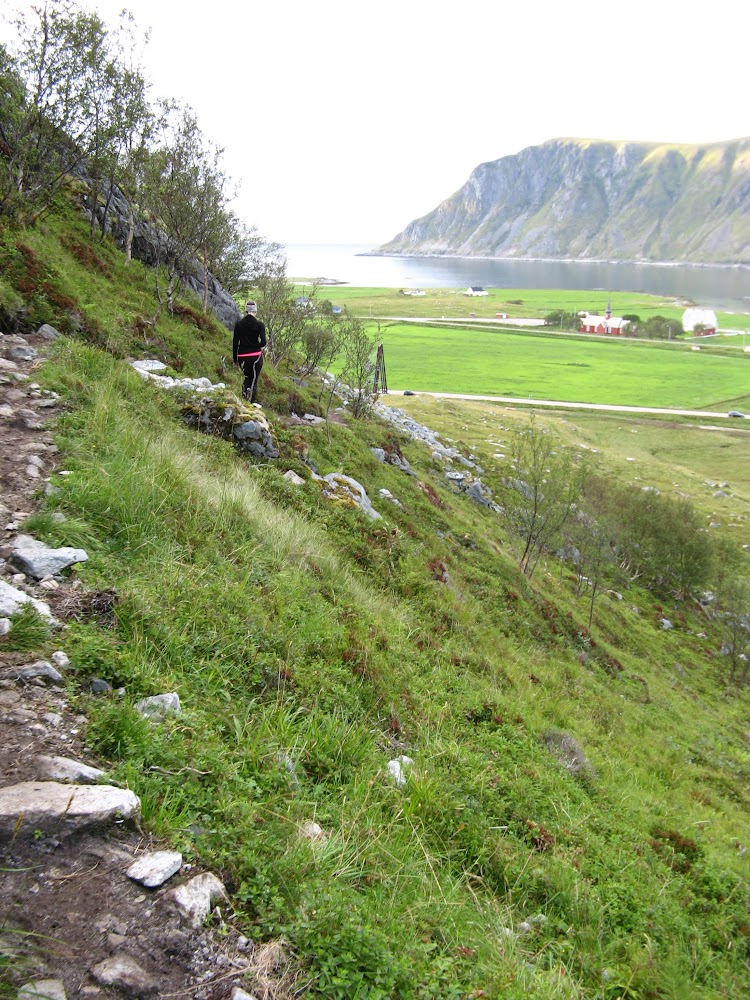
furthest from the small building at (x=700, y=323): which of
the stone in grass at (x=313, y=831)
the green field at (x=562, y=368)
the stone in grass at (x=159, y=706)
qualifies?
the stone in grass at (x=159, y=706)

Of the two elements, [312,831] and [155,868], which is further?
[312,831]

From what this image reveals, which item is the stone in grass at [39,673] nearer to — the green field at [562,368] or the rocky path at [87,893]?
Answer: the rocky path at [87,893]

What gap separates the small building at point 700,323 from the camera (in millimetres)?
159375

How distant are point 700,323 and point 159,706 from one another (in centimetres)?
18902

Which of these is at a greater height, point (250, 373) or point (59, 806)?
point (250, 373)

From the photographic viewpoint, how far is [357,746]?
Result: 577cm

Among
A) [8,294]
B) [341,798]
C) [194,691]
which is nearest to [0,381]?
[8,294]

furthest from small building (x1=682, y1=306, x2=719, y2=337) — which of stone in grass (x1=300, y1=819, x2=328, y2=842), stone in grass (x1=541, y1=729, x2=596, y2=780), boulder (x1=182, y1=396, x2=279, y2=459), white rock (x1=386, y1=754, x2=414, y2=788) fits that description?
stone in grass (x1=300, y1=819, x2=328, y2=842)

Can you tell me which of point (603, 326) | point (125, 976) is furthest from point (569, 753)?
point (603, 326)

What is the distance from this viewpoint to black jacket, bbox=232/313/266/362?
1692cm

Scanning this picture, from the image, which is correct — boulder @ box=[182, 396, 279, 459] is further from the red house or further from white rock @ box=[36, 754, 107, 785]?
the red house

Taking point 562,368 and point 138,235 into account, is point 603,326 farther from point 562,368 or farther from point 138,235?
point 138,235

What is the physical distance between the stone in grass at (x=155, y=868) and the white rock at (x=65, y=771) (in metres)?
0.61

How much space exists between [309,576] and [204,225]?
2200 centimetres
